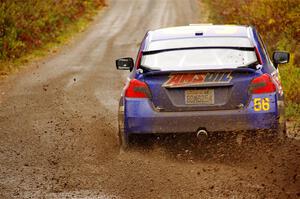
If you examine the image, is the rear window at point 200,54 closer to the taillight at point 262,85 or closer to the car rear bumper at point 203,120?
the taillight at point 262,85

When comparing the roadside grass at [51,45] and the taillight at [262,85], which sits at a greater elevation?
the taillight at [262,85]

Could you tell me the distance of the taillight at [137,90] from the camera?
7.55 meters

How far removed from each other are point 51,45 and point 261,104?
19681mm

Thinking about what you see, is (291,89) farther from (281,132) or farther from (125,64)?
(281,132)

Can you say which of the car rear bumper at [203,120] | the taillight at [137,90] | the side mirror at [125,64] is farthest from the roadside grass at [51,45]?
the car rear bumper at [203,120]

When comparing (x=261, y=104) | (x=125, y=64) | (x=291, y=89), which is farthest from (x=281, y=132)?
(x=291, y=89)

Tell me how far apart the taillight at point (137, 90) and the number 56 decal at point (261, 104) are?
3.97ft

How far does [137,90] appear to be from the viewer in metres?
7.61

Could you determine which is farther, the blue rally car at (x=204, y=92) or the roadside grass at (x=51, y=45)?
the roadside grass at (x=51, y=45)

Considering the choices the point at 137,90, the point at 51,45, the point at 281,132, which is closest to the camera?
the point at 281,132

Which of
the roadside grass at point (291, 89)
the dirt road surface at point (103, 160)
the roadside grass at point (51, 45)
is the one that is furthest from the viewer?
the roadside grass at point (51, 45)

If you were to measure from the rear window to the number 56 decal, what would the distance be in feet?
1.41

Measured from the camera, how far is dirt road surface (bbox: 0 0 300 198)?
6.26 meters

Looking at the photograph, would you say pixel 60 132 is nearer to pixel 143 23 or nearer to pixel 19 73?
pixel 19 73
